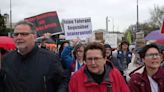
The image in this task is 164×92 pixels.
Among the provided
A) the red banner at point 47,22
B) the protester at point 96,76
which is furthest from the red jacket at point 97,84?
the red banner at point 47,22

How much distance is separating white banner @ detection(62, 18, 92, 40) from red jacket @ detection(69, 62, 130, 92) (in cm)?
591

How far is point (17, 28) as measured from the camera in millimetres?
4246

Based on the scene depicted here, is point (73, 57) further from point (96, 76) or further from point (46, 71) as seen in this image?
point (96, 76)

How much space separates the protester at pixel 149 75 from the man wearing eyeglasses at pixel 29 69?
0.78 m

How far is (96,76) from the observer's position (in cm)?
397

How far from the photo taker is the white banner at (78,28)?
396 inches

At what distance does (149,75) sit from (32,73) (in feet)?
4.07

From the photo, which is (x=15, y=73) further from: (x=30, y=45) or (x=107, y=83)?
(x=107, y=83)

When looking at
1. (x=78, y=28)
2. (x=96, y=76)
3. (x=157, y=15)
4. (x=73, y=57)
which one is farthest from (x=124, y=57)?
(x=157, y=15)

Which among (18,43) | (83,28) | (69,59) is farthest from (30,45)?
(83,28)

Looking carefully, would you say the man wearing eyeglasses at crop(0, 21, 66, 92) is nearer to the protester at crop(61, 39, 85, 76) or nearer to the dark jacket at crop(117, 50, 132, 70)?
the protester at crop(61, 39, 85, 76)

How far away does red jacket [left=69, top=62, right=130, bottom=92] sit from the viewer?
3.89 meters

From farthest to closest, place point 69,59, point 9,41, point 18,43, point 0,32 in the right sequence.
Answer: point 0,32, point 9,41, point 69,59, point 18,43

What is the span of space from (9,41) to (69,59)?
1.92 metres
